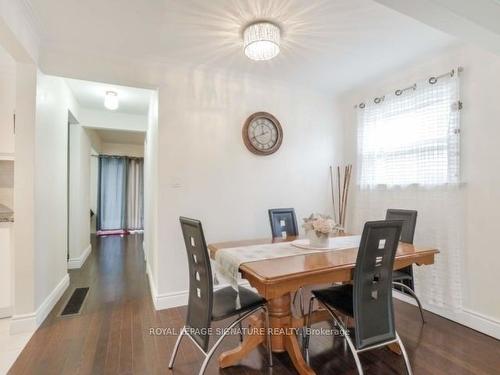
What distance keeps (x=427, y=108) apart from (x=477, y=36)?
1.13m

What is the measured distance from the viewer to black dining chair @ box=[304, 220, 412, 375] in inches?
62.4

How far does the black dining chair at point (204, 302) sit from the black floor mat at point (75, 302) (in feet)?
4.66

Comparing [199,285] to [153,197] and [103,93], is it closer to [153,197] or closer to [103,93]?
[153,197]

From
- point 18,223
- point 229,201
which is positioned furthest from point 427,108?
point 18,223

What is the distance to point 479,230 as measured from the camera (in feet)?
7.70

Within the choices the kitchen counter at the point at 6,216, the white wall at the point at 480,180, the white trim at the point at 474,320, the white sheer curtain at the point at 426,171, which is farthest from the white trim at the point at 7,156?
the white trim at the point at 474,320

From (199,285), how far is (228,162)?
5.46 feet

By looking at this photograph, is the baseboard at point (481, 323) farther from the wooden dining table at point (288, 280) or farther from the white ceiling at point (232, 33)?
the white ceiling at point (232, 33)

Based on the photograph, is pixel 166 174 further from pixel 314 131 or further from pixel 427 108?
pixel 427 108

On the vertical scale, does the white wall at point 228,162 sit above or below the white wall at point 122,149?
below

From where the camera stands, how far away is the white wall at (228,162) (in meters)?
2.84

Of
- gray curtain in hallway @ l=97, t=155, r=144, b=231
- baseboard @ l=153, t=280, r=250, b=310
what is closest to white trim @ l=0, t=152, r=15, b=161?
baseboard @ l=153, t=280, r=250, b=310

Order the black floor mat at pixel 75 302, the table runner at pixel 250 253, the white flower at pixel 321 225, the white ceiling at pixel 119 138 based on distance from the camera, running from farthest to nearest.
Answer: the white ceiling at pixel 119 138, the black floor mat at pixel 75 302, the white flower at pixel 321 225, the table runner at pixel 250 253

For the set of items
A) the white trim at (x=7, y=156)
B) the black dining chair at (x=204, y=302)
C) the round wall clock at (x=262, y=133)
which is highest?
the round wall clock at (x=262, y=133)
